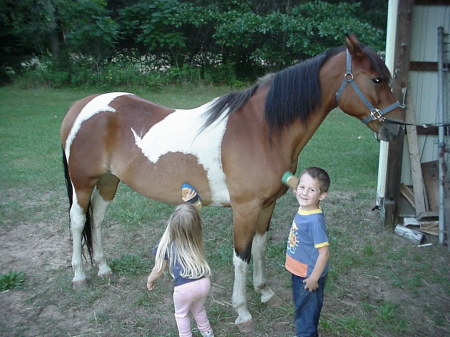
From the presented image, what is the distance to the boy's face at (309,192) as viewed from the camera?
2074 millimetres

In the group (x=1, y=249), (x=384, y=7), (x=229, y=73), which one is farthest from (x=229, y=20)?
(x=1, y=249)

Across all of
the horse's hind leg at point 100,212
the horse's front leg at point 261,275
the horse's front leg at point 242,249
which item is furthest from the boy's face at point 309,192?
the horse's hind leg at point 100,212

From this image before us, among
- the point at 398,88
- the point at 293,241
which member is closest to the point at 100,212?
the point at 293,241

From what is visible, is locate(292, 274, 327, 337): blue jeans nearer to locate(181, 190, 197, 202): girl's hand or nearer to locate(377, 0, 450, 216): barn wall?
locate(181, 190, 197, 202): girl's hand

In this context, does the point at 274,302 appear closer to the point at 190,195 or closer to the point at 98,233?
the point at 190,195

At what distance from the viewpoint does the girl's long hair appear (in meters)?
2.17

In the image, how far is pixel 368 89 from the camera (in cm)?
242

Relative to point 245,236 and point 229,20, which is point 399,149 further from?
point 229,20

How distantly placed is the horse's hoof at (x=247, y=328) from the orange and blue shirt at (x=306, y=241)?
29.3 inches

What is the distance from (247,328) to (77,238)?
1595mm

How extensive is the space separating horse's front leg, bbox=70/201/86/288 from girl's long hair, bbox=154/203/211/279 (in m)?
1.27

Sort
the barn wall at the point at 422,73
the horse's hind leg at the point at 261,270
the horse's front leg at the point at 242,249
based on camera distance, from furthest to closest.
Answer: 1. the barn wall at the point at 422,73
2. the horse's hind leg at the point at 261,270
3. the horse's front leg at the point at 242,249

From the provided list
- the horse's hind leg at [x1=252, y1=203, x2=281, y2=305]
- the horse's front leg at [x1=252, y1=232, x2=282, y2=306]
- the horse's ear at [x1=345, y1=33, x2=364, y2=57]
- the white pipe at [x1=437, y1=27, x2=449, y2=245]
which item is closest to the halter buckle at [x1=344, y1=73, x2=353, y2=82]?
the horse's ear at [x1=345, y1=33, x2=364, y2=57]

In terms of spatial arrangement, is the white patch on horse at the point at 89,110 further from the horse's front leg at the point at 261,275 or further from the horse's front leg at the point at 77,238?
the horse's front leg at the point at 261,275
